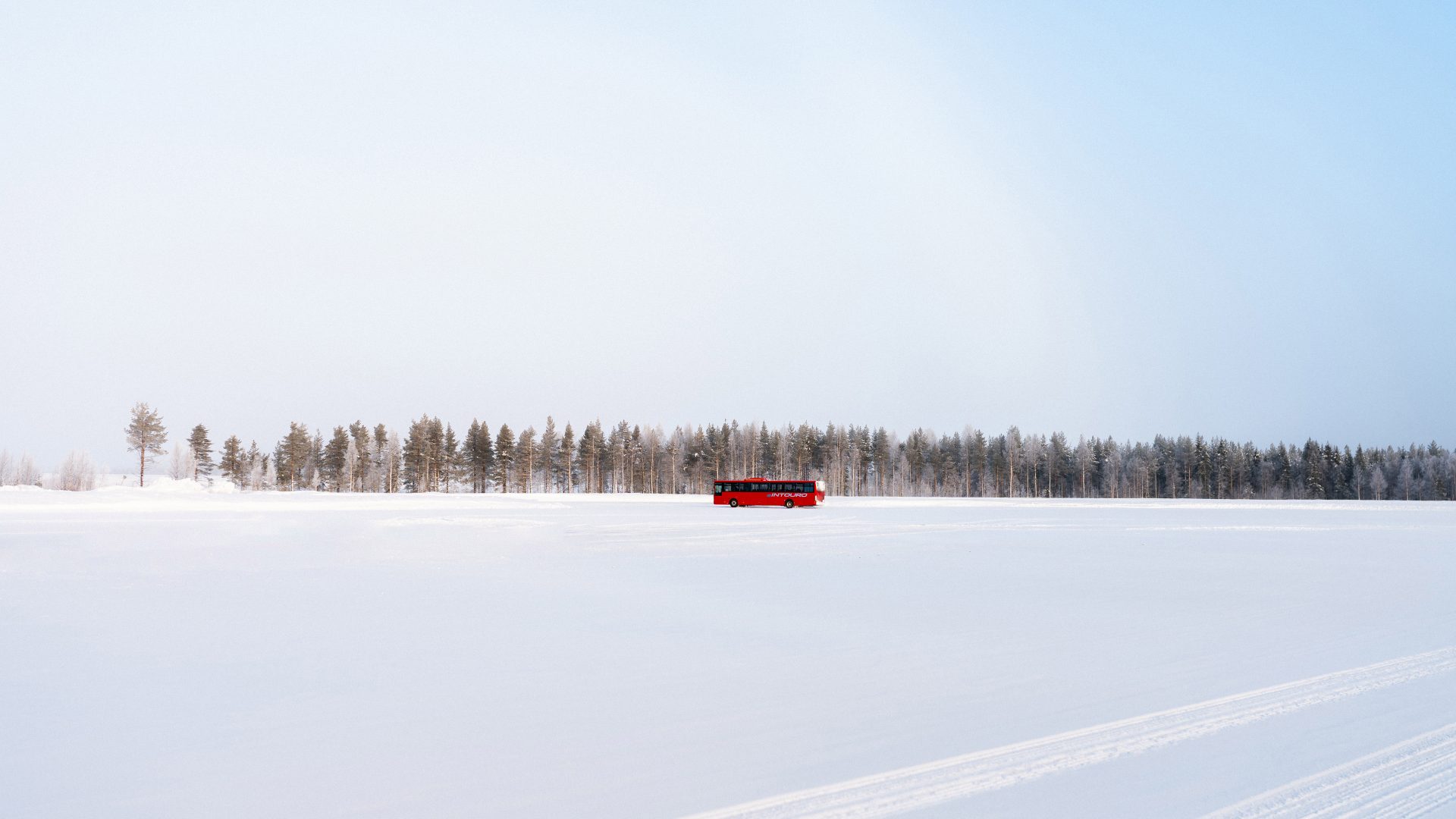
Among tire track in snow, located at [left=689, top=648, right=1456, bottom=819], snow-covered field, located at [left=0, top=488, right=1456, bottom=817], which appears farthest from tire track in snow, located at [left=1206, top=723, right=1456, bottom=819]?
tire track in snow, located at [left=689, top=648, right=1456, bottom=819]

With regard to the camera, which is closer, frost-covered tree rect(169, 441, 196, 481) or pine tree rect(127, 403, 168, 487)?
pine tree rect(127, 403, 168, 487)

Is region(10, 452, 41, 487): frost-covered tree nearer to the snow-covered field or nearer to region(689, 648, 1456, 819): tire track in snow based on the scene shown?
the snow-covered field

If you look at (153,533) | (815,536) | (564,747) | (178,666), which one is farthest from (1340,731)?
(153,533)

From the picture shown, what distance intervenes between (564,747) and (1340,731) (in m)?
6.24

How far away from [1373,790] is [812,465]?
388 feet

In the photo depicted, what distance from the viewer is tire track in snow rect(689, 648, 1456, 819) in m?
5.12

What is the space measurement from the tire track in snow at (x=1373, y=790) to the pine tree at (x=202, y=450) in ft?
361

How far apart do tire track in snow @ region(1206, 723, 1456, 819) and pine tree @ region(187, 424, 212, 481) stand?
110 meters

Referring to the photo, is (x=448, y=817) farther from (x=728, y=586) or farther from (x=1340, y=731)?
(x=728, y=586)

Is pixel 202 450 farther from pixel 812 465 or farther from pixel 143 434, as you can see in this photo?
pixel 812 465

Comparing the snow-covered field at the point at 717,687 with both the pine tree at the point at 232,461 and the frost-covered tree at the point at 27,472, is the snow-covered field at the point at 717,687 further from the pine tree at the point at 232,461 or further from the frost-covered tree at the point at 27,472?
the frost-covered tree at the point at 27,472

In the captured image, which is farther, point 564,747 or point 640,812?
point 564,747

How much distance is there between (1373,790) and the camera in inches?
215

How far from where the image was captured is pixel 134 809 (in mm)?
5109
